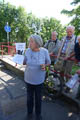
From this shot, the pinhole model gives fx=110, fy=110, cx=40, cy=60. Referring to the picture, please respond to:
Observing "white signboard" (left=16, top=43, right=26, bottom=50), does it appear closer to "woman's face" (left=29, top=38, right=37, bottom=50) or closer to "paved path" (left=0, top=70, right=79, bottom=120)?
"paved path" (left=0, top=70, right=79, bottom=120)

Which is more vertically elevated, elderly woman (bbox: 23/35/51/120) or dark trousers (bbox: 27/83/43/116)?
elderly woman (bbox: 23/35/51/120)

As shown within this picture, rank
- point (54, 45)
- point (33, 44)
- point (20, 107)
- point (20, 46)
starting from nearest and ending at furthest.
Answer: point (33, 44)
point (20, 107)
point (54, 45)
point (20, 46)

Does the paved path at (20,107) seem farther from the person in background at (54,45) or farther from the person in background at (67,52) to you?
the person in background at (54,45)

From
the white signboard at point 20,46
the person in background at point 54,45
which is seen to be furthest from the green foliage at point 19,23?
the person in background at point 54,45

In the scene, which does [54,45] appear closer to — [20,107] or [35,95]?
[35,95]

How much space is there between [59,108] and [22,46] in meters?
3.03

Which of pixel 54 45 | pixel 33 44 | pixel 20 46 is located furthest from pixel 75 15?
pixel 33 44

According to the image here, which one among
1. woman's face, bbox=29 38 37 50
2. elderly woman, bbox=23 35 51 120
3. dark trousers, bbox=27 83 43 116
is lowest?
dark trousers, bbox=27 83 43 116

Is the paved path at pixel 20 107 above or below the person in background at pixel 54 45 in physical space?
below

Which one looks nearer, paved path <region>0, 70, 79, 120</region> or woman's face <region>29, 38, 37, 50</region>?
woman's face <region>29, 38, 37, 50</region>

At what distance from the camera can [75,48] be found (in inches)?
95.8

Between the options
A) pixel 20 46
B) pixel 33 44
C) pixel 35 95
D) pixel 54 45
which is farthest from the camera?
pixel 20 46

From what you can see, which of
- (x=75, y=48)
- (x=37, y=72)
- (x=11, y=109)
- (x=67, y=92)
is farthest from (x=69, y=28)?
(x=11, y=109)

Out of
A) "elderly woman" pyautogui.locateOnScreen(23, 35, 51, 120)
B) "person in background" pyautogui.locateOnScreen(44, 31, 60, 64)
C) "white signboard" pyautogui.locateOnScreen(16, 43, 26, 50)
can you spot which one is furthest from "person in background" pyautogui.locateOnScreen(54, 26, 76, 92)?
"white signboard" pyautogui.locateOnScreen(16, 43, 26, 50)
